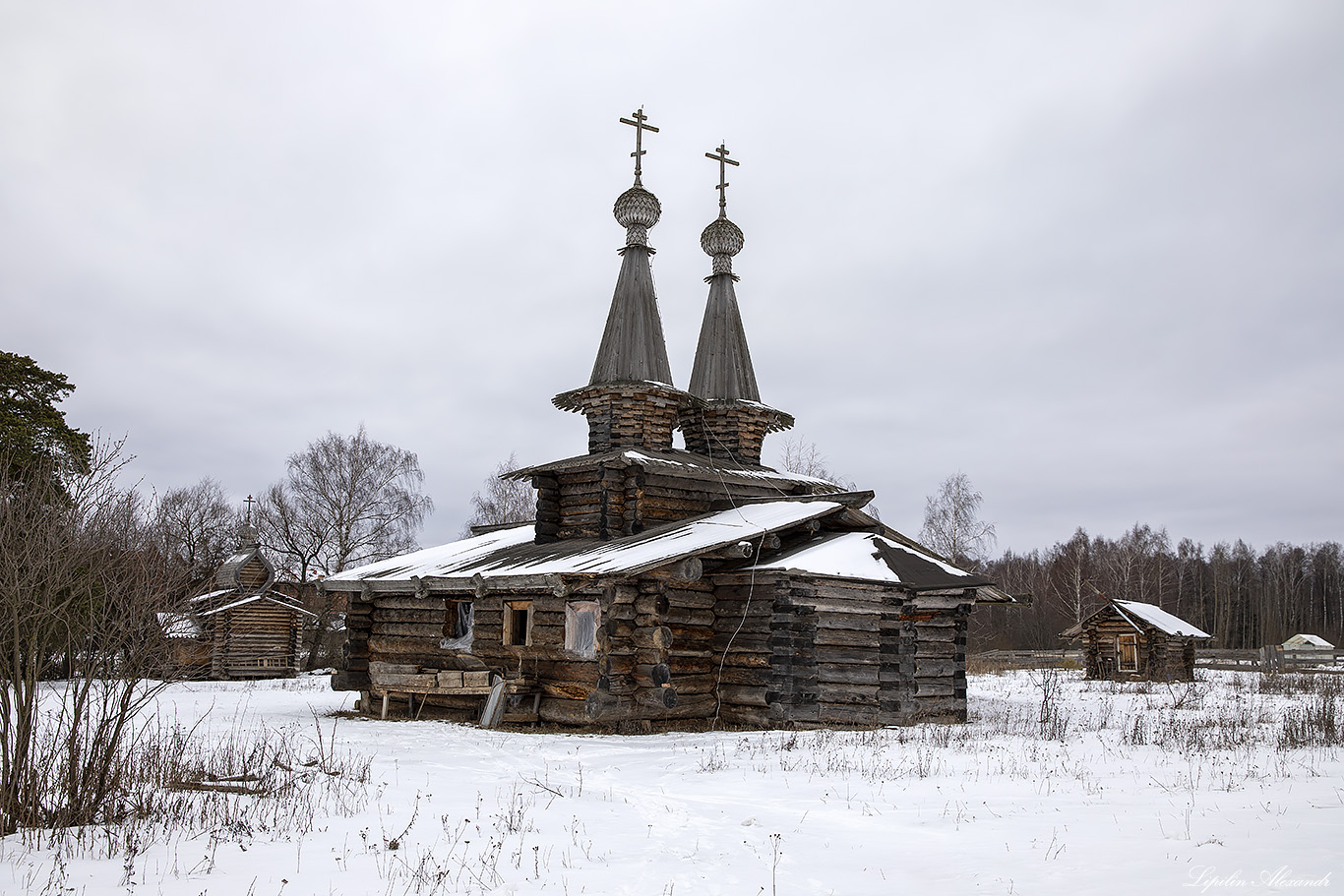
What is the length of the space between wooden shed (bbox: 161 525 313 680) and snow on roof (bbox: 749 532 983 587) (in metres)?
24.8

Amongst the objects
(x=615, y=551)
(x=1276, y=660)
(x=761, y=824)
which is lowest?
(x=1276, y=660)

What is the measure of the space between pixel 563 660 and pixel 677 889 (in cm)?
1033

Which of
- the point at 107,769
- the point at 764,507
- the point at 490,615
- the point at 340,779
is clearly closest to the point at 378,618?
the point at 490,615

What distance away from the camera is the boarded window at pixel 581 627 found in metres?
15.5

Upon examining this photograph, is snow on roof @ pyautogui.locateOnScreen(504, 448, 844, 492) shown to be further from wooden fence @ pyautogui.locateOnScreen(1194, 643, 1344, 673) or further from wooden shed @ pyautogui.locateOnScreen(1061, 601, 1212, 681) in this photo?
wooden fence @ pyautogui.locateOnScreen(1194, 643, 1344, 673)

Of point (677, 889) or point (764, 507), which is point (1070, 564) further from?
point (677, 889)

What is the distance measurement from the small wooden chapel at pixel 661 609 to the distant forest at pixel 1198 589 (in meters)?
41.5

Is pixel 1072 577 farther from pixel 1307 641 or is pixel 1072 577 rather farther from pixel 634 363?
pixel 634 363

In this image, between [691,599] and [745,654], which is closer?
[745,654]

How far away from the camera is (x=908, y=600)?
53.3ft

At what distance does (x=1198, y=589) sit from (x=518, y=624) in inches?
2793

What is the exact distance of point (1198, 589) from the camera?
237 ft

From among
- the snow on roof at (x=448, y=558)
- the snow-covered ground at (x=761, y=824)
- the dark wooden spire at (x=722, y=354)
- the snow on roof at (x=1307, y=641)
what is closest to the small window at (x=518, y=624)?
the snow on roof at (x=448, y=558)

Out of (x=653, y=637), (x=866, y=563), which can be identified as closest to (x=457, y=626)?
(x=653, y=637)
